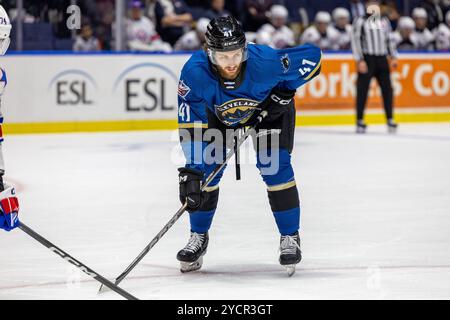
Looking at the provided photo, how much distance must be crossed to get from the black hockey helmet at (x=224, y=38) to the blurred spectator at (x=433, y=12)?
10.5 meters

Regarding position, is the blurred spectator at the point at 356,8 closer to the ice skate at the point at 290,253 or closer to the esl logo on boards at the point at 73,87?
A: the esl logo on boards at the point at 73,87

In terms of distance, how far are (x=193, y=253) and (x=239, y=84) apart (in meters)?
0.72

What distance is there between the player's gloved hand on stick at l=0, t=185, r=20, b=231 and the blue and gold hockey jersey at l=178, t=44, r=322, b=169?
750 mm

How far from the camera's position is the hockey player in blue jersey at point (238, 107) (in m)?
4.04

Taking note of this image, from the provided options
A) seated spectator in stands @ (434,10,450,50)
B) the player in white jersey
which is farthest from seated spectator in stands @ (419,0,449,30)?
the player in white jersey

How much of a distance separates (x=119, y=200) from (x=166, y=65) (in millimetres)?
4715

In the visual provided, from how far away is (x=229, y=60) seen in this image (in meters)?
3.98

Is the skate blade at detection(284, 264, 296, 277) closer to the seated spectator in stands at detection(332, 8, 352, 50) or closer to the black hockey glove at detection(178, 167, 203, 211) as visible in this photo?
the black hockey glove at detection(178, 167, 203, 211)

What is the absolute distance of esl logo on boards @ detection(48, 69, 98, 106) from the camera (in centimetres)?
1046

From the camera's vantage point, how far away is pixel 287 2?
1411 cm

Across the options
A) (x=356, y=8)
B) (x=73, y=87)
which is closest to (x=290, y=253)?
(x=73, y=87)

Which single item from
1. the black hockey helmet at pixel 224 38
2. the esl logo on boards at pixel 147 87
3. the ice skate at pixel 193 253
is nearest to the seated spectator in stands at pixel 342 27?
the esl logo on boards at pixel 147 87

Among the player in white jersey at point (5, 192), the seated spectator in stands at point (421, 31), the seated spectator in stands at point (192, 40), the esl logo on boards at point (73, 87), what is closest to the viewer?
the player in white jersey at point (5, 192)
